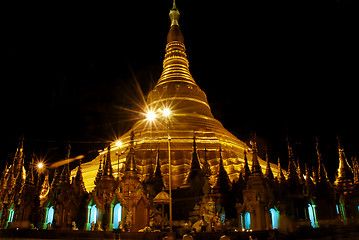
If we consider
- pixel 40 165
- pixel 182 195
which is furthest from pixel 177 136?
pixel 40 165

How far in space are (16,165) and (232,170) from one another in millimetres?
21600

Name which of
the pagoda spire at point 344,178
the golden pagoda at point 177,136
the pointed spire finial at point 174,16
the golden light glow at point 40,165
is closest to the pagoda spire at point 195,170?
the golden pagoda at point 177,136

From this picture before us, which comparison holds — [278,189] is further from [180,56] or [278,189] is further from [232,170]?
[180,56]

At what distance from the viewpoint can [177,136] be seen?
3272cm

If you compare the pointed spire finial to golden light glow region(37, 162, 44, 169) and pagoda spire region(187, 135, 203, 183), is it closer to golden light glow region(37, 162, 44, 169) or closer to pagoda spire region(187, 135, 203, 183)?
golden light glow region(37, 162, 44, 169)

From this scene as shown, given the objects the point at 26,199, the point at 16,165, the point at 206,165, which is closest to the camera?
the point at 26,199

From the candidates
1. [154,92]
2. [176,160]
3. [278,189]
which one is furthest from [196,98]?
[278,189]

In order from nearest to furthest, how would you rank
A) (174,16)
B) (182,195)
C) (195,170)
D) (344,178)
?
(182,195) → (195,170) → (344,178) → (174,16)

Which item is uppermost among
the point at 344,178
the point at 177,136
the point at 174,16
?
the point at 174,16

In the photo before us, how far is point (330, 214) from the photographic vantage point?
24844 mm

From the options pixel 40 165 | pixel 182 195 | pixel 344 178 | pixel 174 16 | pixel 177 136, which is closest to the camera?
pixel 182 195

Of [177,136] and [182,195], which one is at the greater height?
[177,136]

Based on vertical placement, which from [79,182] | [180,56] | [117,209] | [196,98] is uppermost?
[180,56]

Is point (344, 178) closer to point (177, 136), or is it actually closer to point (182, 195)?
point (182, 195)
